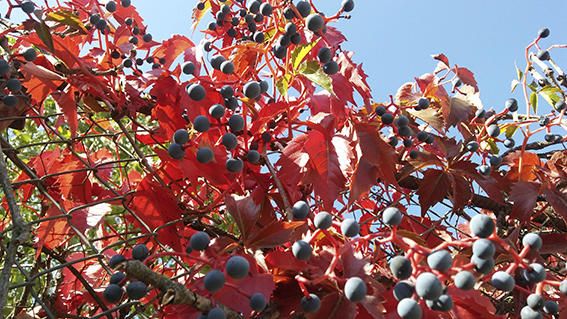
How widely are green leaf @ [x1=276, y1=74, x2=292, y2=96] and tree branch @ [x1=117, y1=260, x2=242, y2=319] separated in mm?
626

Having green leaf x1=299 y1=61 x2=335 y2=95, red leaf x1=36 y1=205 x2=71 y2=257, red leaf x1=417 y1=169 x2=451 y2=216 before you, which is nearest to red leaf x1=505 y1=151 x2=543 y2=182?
red leaf x1=417 y1=169 x2=451 y2=216

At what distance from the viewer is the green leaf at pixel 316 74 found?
47.9 inches

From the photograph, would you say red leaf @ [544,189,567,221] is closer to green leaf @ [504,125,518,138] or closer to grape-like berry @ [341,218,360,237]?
green leaf @ [504,125,518,138]

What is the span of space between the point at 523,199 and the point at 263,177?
0.67m

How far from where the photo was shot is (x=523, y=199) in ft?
4.58

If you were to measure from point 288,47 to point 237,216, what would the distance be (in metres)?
0.52

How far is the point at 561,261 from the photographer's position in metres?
1.66

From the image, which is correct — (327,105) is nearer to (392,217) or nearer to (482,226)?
(392,217)

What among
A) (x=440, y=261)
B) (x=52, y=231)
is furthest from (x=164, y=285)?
(x=52, y=231)

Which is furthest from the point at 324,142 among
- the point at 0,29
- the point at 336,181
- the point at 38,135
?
the point at 38,135

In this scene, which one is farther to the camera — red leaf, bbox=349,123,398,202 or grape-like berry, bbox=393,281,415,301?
red leaf, bbox=349,123,398,202

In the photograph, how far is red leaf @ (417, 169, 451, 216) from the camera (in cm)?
146

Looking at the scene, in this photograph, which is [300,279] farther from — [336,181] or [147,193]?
[147,193]

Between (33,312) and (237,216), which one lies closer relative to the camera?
(237,216)
